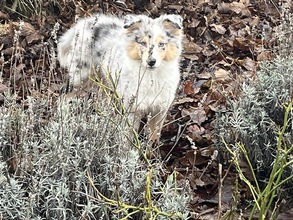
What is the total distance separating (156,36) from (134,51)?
0.66 feet

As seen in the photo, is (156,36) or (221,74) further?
(221,74)

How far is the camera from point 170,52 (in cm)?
467

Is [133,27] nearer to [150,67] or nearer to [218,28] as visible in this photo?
[150,67]

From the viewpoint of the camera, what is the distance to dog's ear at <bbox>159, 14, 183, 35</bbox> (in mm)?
4668

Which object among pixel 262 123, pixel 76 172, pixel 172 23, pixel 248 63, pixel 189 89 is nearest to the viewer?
pixel 76 172

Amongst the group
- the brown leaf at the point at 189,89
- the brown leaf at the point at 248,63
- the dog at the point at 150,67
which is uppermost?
the dog at the point at 150,67

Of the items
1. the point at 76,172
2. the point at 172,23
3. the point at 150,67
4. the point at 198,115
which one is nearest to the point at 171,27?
the point at 172,23

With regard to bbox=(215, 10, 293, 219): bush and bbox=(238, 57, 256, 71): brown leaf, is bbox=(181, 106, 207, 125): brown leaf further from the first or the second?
bbox=(238, 57, 256, 71): brown leaf

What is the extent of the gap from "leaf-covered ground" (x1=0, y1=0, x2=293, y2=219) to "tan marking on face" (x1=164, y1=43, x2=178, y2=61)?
0.99 ft

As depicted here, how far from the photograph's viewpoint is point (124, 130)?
10.9 ft

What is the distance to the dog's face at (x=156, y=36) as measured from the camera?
4.56 meters

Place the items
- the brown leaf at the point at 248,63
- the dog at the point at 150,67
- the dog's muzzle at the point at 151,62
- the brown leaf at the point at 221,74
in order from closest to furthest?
1. the dog's muzzle at the point at 151,62
2. the dog at the point at 150,67
3. the brown leaf at the point at 221,74
4. the brown leaf at the point at 248,63

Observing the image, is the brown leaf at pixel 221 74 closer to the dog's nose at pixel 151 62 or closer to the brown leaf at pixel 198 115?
the brown leaf at pixel 198 115

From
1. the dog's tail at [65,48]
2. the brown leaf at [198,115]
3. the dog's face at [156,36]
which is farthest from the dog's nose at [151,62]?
the dog's tail at [65,48]
